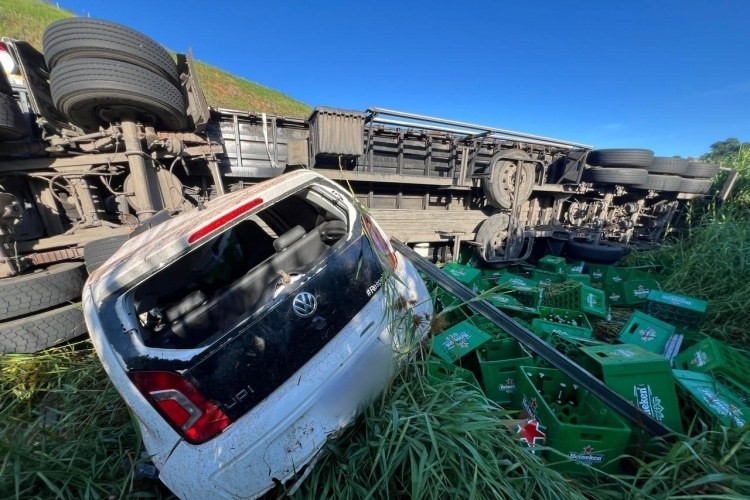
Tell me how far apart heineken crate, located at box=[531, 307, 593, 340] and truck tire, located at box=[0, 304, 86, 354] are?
13.9 feet

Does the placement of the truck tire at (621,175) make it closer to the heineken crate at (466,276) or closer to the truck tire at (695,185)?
the truck tire at (695,185)

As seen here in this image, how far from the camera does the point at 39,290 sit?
2.21 m

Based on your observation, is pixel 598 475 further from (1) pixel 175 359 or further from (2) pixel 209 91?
(2) pixel 209 91

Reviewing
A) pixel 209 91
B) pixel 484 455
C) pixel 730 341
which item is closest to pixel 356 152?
pixel 484 455

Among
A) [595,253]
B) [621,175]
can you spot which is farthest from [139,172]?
[621,175]

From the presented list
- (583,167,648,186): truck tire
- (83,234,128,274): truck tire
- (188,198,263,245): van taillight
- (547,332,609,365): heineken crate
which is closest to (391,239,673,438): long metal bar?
(547,332,609,365): heineken crate

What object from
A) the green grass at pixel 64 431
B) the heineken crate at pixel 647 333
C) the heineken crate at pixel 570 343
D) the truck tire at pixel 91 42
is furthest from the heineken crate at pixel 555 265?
the truck tire at pixel 91 42

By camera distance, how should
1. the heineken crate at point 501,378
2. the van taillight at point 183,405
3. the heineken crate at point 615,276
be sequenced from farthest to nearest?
1. the heineken crate at point 615,276
2. the heineken crate at point 501,378
3. the van taillight at point 183,405

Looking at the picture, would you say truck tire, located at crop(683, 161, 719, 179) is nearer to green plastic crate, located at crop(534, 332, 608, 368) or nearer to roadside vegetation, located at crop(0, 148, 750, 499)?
green plastic crate, located at crop(534, 332, 608, 368)

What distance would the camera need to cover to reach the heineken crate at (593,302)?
3.08 meters

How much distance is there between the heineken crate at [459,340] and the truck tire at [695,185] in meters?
8.83

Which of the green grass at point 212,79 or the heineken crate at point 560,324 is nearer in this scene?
the heineken crate at point 560,324

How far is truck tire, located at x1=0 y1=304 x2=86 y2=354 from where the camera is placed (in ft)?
6.76

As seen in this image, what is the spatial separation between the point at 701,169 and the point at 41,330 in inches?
500
